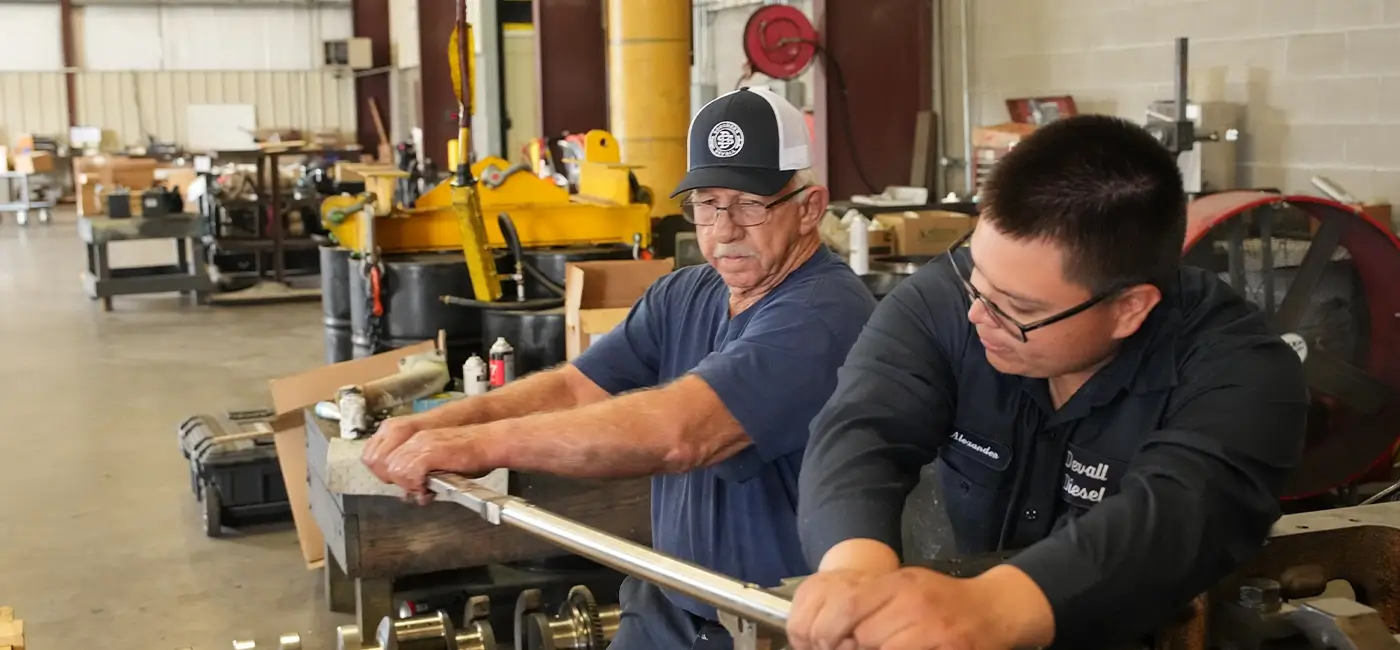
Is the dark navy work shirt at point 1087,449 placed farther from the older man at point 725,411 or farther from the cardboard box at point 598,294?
the cardboard box at point 598,294

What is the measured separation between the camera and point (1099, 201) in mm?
1180

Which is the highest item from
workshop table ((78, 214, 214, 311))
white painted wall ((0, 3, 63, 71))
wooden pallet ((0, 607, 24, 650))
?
white painted wall ((0, 3, 63, 71))

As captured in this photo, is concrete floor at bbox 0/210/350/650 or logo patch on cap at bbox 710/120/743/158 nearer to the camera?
logo patch on cap at bbox 710/120/743/158

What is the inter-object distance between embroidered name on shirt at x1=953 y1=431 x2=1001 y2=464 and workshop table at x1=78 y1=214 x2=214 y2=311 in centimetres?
787

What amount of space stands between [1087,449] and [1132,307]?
0.15 m

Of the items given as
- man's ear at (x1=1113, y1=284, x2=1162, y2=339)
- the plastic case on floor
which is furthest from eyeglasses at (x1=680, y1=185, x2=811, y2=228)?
the plastic case on floor

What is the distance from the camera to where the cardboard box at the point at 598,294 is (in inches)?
131

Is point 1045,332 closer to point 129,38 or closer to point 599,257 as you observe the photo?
point 599,257

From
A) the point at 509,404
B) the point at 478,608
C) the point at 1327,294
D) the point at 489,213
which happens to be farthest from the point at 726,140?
the point at 489,213

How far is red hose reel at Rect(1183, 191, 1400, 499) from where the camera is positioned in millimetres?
3000

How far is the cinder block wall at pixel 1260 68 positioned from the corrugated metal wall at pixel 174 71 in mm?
13589

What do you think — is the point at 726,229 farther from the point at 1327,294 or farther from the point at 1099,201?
the point at 1327,294

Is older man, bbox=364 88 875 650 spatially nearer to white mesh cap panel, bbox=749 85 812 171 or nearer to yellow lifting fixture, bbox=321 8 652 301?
white mesh cap panel, bbox=749 85 812 171

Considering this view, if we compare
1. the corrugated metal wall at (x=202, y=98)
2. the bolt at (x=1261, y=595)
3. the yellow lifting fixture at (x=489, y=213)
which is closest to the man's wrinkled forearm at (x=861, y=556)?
the bolt at (x=1261, y=595)
